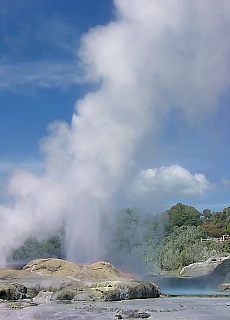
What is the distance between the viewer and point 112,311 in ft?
60.3

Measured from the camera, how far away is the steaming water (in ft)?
55.7

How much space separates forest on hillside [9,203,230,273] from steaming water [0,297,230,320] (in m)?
21.7

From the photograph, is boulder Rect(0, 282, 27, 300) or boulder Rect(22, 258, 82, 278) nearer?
boulder Rect(0, 282, 27, 300)

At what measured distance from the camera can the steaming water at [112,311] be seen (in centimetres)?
1697

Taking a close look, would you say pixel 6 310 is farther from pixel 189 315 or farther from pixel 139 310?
pixel 189 315

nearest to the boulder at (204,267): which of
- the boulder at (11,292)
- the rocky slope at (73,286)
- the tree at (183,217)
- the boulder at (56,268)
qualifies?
the tree at (183,217)

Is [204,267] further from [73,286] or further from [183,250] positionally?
→ [73,286]

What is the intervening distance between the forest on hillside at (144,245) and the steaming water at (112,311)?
21737 millimetres

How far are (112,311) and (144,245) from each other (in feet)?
147

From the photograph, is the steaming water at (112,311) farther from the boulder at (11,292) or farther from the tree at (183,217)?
the tree at (183,217)

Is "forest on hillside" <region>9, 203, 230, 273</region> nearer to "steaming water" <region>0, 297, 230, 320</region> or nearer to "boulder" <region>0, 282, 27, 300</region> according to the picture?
"boulder" <region>0, 282, 27, 300</region>

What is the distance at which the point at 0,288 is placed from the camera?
75.4 ft

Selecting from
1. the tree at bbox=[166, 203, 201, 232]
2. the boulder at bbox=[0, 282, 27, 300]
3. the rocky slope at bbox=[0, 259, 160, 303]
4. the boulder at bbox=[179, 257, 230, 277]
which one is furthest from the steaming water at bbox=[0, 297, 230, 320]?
the tree at bbox=[166, 203, 201, 232]

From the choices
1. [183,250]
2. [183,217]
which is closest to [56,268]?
[183,250]
